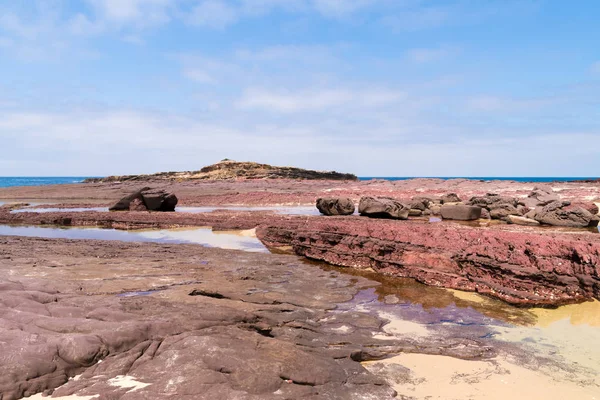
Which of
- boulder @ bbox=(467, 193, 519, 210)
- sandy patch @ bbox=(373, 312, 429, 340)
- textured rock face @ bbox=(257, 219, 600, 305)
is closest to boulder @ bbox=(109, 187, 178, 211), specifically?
textured rock face @ bbox=(257, 219, 600, 305)

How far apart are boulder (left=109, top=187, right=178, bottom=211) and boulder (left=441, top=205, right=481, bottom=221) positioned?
16.9 m

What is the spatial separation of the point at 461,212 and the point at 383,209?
13.0ft

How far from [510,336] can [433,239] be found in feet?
14.1

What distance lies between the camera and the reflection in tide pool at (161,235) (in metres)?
15.6

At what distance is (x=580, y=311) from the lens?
7.68m

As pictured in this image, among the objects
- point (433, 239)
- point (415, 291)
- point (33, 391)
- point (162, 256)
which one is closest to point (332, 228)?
point (433, 239)

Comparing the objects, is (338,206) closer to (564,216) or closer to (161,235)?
(161,235)

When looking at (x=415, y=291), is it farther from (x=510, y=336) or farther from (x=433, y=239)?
(x=510, y=336)

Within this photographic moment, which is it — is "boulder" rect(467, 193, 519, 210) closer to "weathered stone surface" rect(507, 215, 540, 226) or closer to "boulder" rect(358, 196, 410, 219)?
"weathered stone surface" rect(507, 215, 540, 226)

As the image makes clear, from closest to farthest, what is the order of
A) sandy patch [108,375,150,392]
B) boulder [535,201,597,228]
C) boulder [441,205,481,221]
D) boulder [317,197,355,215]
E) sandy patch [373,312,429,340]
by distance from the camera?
sandy patch [108,375,150,392], sandy patch [373,312,429,340], boulder [535,201,597,228], boulder [441,205,481,221], boulder [317,197,355,215]

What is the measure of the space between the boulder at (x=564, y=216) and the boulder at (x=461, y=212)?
2.68m

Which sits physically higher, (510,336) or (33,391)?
(33,391)

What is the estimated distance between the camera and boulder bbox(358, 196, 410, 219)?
1931 centimetres

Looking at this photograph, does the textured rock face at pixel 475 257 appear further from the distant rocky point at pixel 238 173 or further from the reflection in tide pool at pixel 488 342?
the distant rocky point at pixel 238 173
